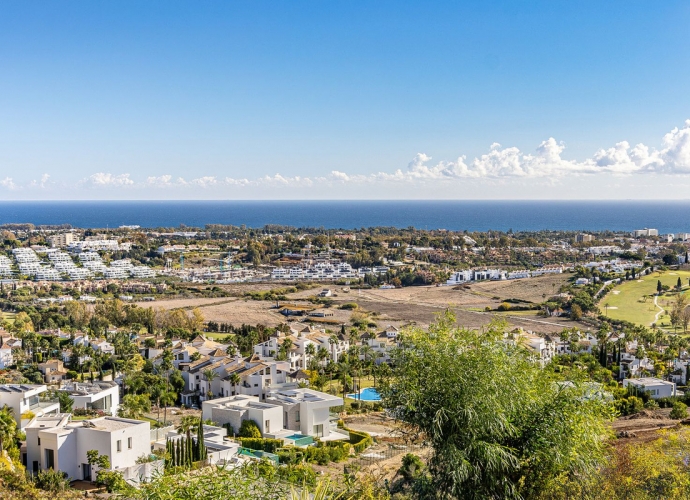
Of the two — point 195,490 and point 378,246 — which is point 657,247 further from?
point 195,490

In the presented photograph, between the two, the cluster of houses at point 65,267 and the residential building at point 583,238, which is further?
the residential building at point 583,238

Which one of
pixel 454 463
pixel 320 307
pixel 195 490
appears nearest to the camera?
pixel 195 490

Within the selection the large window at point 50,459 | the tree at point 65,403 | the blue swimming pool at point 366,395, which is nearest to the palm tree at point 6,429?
the large window at point 50,459

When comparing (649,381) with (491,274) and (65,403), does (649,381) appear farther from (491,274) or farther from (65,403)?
(491,274)

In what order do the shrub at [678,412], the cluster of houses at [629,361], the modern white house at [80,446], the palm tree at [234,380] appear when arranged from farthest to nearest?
the cluster of houses at [629,361]
the palm tree at [234,380]
the shrub at [678,412]
the modern white house at [80,446]

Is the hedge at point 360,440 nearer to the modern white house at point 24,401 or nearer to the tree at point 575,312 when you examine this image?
the modern white house at point 24,401

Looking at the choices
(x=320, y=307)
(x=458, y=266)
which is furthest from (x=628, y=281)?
(x=320, y=307)

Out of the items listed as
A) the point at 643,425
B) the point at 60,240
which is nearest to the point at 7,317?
the point at 643,425

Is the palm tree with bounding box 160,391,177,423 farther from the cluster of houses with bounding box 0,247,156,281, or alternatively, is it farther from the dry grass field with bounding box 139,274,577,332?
the cluster of houses with bounding box 0,247,156,281

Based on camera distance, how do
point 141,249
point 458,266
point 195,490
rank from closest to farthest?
point 195,490, point 458,266, point 141,249
